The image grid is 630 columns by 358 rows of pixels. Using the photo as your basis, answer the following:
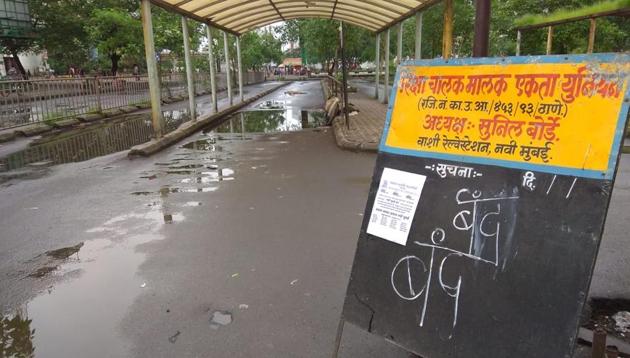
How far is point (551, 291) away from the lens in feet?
6.97

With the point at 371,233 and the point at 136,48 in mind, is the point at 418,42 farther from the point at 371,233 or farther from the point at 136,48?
the point at 136,48

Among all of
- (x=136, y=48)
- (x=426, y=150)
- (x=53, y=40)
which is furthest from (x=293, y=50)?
(x=426, y=150)

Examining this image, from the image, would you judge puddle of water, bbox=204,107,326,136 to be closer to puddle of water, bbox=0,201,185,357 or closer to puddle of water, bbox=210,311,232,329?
puddle of water, bbox=0,201,185,357

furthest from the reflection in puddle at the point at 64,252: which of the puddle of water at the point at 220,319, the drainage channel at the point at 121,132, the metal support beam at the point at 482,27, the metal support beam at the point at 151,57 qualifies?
the metal support beam at the point at 151,57

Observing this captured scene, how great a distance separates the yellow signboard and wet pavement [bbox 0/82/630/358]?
4.69 feet

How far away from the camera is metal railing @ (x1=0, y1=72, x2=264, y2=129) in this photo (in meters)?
13.7

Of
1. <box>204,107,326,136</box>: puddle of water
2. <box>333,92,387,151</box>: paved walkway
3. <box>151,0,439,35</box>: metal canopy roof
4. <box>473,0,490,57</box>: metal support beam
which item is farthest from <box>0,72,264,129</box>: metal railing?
<box>473,0,490,57</box>: metal support beam

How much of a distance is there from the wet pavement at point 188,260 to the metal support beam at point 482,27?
2143 mm

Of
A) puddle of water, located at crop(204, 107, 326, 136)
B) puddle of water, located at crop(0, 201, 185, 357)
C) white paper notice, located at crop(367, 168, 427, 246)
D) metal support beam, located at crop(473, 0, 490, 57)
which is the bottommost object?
puddle of water, located at crop(204, 107, 326, 136)

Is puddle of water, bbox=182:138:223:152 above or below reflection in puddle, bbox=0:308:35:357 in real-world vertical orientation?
below

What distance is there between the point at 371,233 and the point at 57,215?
16.0 ft

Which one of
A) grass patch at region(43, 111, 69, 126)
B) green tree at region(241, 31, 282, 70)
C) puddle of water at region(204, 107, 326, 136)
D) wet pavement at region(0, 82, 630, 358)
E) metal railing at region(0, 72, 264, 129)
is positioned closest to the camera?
wet pavement at region(0, 82, 630, 358)

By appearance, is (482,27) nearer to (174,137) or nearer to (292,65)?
(174,137)

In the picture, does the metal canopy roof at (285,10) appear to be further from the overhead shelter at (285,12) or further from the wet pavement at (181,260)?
the wet pavement at (181,260)
